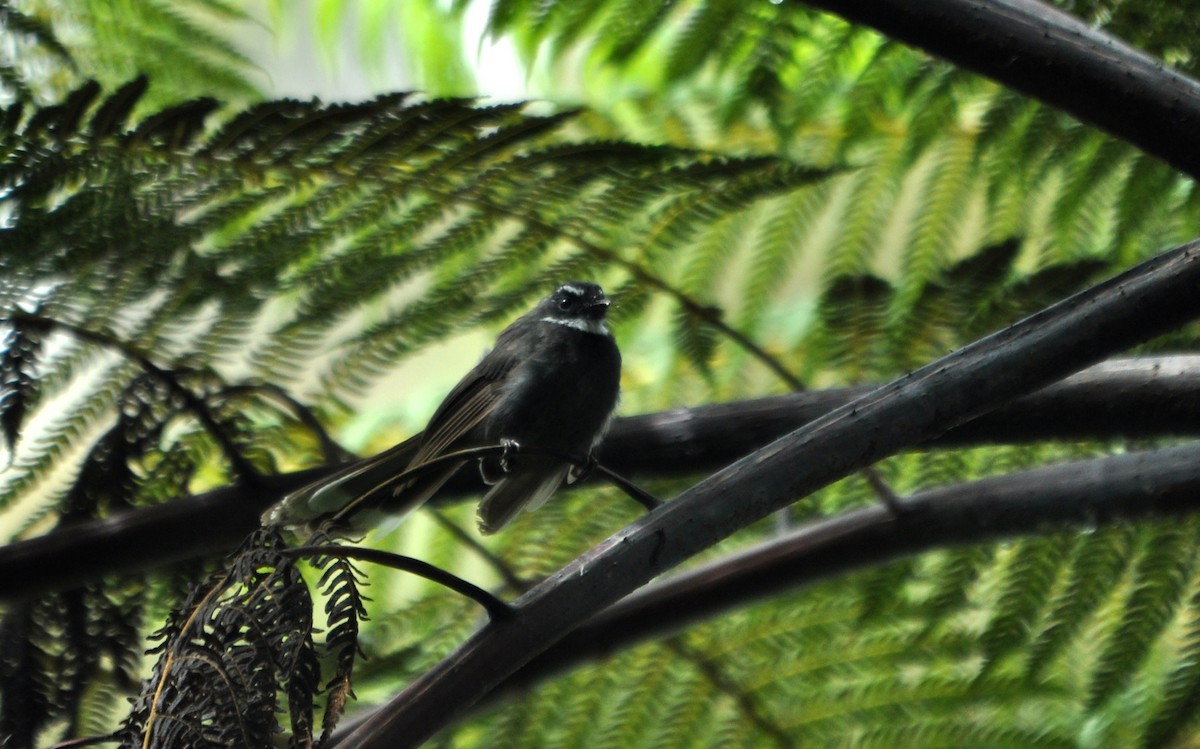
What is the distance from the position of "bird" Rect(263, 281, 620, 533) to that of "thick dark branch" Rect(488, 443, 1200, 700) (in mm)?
188

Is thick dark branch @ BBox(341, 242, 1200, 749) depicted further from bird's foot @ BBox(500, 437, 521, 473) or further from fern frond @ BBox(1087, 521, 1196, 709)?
fern frond @ BBox(1087, 521, 1196, 709)

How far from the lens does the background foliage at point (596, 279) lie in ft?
5.17

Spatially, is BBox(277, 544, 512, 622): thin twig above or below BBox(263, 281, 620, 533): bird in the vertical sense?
below

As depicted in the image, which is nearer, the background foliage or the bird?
the bird

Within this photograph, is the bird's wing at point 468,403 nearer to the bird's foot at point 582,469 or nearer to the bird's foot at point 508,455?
the bird's foot at point 508,455

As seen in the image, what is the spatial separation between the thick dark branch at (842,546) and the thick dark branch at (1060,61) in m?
0.45

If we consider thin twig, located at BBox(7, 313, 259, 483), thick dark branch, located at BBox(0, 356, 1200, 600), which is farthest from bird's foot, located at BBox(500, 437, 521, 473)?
thin twig, located at BBox(7, 313, 259, 483)

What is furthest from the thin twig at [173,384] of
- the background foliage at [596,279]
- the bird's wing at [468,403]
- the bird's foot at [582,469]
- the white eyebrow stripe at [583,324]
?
the white eyebrow stripe at [583,324]

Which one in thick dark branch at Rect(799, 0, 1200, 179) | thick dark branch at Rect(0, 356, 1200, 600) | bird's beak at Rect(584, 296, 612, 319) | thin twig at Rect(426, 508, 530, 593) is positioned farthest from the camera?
thin twig at Rect(426, 508, 530, 593)

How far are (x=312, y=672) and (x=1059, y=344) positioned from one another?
61 centimetres

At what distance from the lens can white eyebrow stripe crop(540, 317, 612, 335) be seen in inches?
71.1

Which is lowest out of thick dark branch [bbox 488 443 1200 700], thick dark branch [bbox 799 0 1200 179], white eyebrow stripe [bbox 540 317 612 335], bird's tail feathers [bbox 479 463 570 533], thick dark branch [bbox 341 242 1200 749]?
thick dark branch [bbox 341 242 1200 749]

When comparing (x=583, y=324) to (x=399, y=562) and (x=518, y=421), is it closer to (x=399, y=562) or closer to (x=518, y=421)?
(x=518, y=421)

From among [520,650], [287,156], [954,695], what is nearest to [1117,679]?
[954,695]
